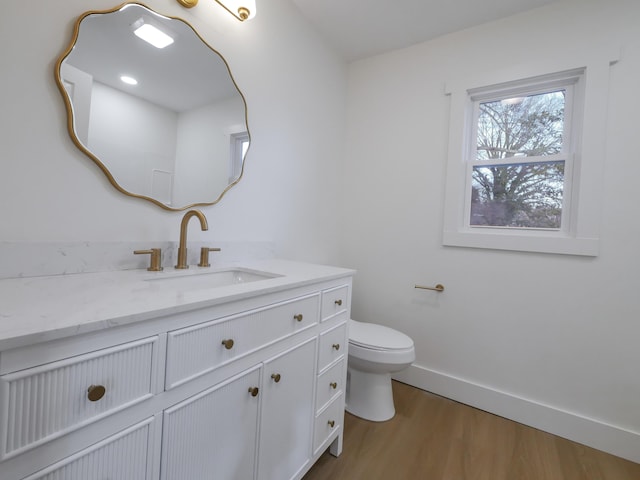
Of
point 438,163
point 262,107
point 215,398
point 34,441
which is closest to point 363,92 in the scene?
point 438,163

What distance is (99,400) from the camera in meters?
0.57

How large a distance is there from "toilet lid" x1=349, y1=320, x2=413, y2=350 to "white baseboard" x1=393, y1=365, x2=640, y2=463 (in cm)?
53

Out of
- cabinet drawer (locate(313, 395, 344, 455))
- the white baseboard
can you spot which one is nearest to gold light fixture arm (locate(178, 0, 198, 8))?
cabinet drawer (locate(313, 395, 344, 455))

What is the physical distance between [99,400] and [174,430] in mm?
221

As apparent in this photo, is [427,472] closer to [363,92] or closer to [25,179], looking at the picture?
[25,179]

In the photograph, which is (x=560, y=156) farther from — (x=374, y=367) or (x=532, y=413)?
(x=374, y=367)

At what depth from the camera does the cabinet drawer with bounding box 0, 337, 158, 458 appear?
1.54ft

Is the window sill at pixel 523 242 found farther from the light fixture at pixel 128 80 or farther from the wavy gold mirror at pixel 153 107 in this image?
the light fixture at pixel 128 80

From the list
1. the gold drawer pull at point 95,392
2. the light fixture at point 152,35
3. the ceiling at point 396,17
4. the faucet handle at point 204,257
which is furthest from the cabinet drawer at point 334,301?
the ceiling at point 396,17

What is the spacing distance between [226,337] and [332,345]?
0.64 metres

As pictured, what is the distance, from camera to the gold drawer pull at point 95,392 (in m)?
0.55

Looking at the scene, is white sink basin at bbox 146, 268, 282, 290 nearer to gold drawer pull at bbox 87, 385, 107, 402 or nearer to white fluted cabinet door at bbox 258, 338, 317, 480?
white fluted cabinet door at bbox 258, 338, 317, 480

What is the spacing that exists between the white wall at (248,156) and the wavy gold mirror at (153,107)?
4cm

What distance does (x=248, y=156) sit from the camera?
5.34ft
